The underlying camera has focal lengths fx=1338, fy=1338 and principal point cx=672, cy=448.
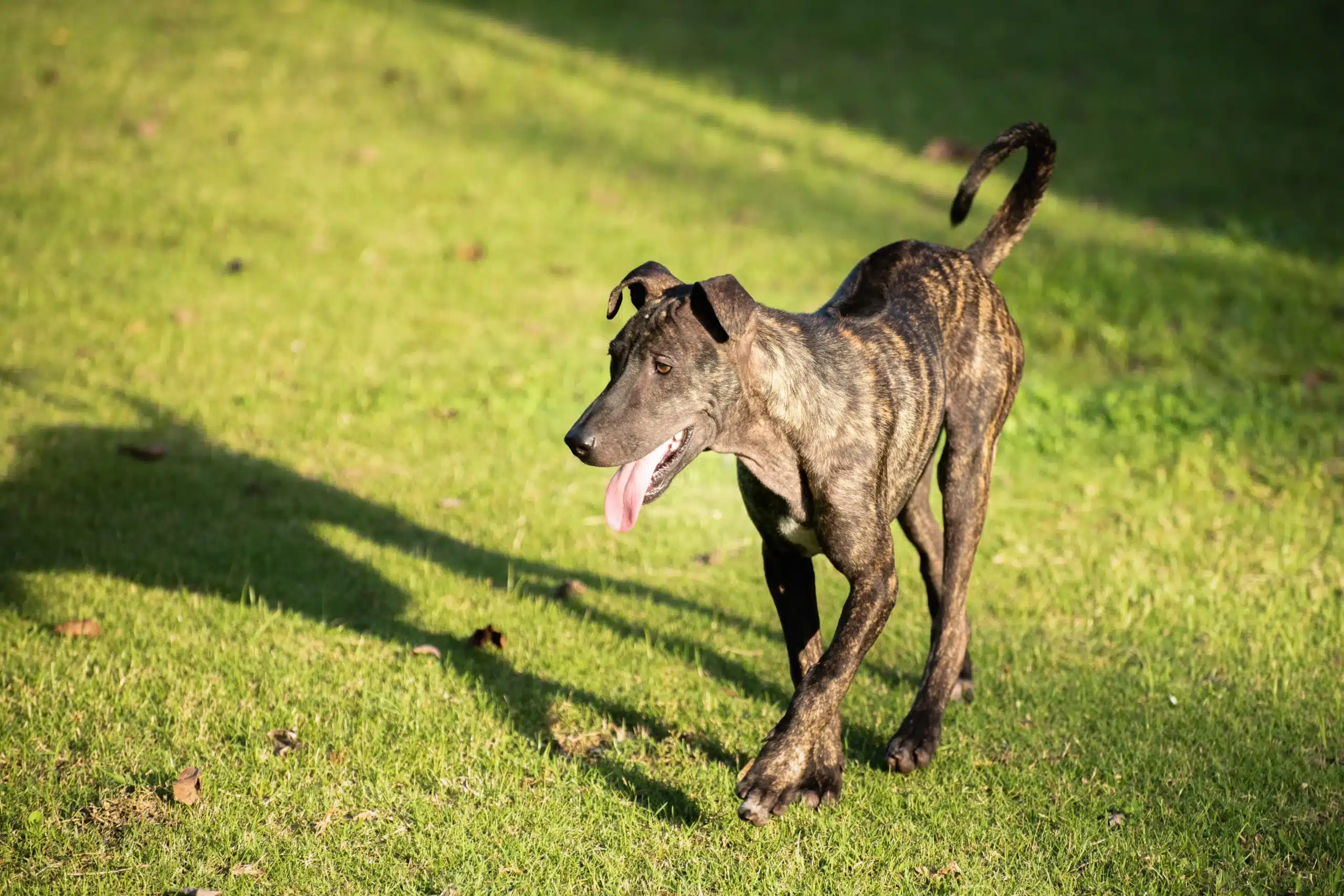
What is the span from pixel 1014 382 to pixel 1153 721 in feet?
5.08

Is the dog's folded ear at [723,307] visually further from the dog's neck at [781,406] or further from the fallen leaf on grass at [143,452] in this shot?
the fallen leaf on grass at [143,452]

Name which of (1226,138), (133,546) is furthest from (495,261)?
(1226,138)

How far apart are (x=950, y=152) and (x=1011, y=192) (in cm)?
987

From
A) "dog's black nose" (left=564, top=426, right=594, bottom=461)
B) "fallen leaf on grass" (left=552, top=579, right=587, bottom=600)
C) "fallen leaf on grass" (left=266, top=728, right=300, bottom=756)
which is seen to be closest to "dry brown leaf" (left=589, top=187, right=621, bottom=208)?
"fallen leaf on grass" (left=552, top=579, right=587, bottom=600)

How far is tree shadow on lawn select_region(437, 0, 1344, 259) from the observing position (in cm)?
1512

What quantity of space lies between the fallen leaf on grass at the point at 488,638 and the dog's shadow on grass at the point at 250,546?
58mm

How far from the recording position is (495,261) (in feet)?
39.5

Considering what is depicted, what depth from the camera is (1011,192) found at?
5984mm

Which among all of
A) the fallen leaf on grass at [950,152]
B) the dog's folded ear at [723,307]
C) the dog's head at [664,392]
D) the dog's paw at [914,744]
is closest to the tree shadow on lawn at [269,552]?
the dog's paw at [914,744]

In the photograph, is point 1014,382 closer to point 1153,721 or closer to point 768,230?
A: point 1153,721

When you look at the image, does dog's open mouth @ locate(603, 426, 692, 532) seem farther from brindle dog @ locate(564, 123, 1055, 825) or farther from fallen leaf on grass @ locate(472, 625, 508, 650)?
fallen leaf on grass @ locate(472, 625, 508, 650)

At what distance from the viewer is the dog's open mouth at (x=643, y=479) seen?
4363 mm

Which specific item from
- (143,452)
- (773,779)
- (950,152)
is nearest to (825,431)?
(773,779)

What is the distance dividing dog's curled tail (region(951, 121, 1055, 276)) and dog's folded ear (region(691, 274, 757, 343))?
1978 millimetres
